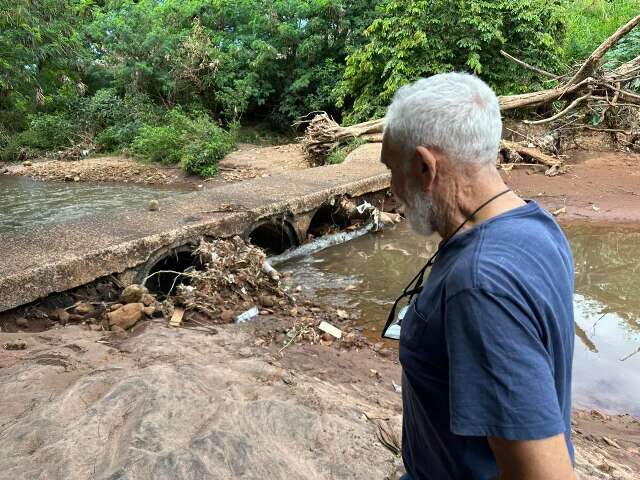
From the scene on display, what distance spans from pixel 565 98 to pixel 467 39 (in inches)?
100

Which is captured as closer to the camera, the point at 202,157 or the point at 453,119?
the point at 453,119

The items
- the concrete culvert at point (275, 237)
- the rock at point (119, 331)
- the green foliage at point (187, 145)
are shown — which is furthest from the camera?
the green foliage at point (187, 145)

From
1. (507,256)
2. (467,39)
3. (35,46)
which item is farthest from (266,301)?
(467,39)

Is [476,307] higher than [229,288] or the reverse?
higher

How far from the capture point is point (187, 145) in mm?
12867

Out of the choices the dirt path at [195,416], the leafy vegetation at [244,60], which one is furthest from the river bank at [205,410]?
the leafy vegetation at [244,60]

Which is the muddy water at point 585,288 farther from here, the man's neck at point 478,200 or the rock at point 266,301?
the man's neck at point 478,200

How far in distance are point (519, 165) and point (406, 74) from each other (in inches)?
139

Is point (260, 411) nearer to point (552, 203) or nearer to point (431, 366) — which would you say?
point (431, 366)

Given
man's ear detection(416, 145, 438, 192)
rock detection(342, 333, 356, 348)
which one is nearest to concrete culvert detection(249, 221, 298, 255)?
rock detection(342, 333, 356, 348)

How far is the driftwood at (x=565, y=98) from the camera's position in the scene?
965 centimetres

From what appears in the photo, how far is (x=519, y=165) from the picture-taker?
33.6ft

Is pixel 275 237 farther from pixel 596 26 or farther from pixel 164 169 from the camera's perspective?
pixel 596 26

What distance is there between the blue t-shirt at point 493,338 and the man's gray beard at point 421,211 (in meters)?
0.10
